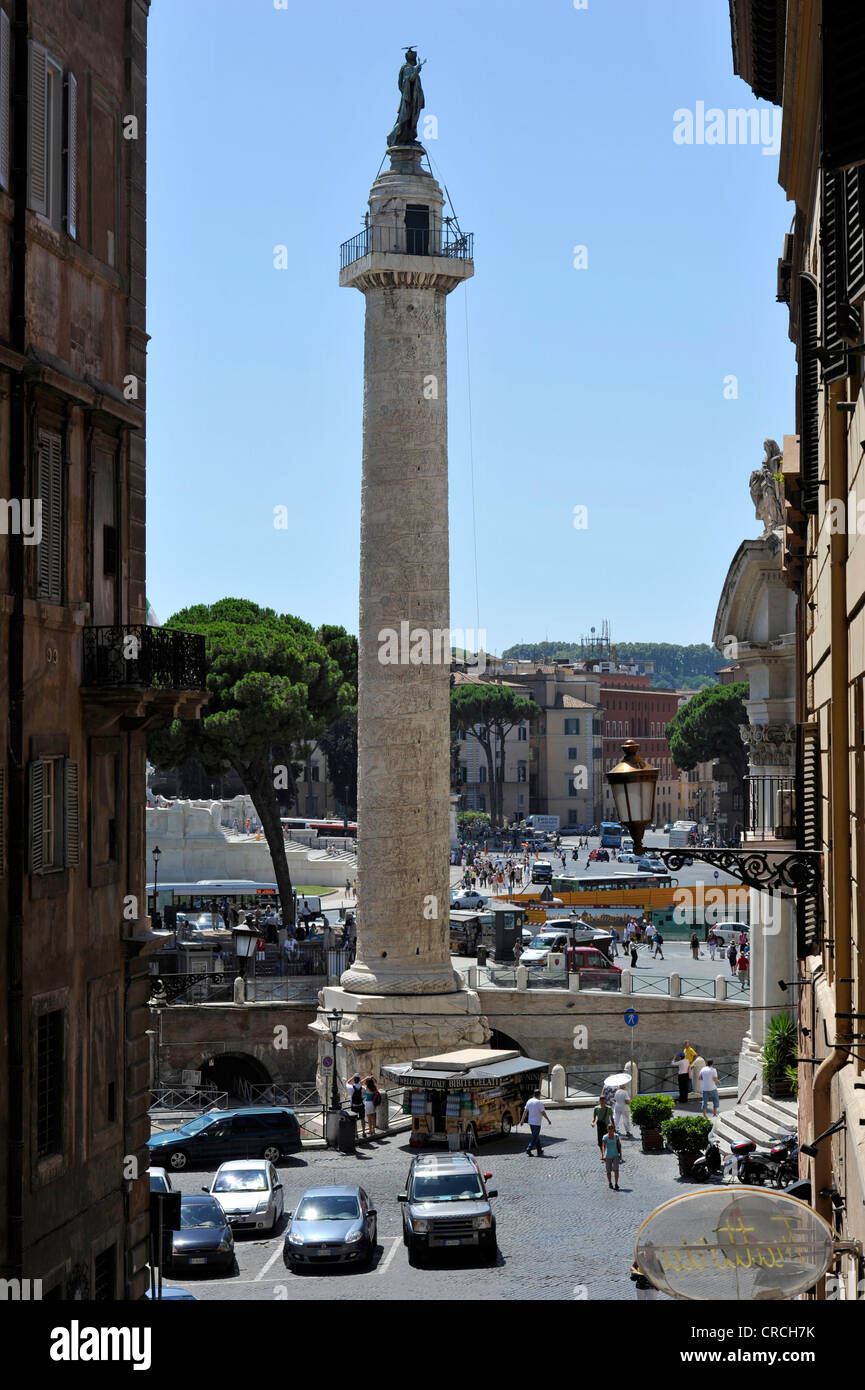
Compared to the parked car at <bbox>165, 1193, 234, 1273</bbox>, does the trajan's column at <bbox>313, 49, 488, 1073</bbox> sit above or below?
above

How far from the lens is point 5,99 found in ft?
49.4

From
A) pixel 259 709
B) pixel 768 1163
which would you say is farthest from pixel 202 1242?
pixel 259 709

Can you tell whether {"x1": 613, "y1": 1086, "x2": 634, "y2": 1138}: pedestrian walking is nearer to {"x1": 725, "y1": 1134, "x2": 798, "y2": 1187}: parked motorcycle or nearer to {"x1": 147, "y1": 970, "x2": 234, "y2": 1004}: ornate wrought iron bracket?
{"x1": 725, "y1": 1134, "x2": 798, "y2": 1187}: parked motorcycle

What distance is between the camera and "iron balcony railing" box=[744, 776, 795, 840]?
2019 cm

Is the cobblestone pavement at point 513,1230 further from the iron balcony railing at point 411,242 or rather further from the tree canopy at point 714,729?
the tree canopy at point 714,729

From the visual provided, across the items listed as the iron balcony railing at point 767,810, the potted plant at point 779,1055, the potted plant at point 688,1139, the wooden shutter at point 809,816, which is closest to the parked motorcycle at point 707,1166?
the potted plant at point 688,1139

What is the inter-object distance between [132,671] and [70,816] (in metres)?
1.45

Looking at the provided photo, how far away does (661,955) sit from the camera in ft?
181

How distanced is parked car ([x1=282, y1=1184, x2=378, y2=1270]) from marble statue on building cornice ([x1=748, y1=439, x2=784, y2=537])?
12213 millimetres

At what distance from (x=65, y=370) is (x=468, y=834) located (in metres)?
112

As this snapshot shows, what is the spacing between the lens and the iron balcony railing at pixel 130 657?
16859 millimetres

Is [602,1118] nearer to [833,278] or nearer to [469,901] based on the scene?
[833,278]

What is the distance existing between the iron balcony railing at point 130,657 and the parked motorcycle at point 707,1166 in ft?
47.2

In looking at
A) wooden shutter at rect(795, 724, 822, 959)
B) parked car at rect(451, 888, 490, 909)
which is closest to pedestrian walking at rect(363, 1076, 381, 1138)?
wooden shutter at rect(795, 724, 822, 959)
